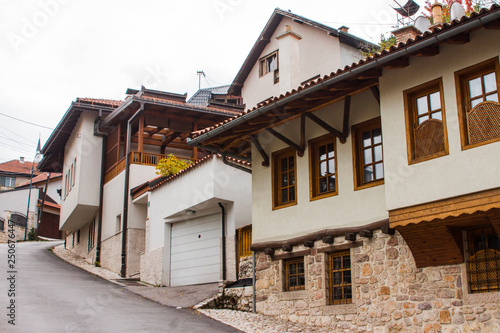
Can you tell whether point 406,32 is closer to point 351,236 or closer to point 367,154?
point 367,154

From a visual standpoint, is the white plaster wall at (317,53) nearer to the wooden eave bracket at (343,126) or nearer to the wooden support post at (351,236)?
the wooden eave bracket at (343,126)

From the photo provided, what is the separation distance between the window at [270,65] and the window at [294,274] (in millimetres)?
15270

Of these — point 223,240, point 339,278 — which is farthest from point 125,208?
point 339,278

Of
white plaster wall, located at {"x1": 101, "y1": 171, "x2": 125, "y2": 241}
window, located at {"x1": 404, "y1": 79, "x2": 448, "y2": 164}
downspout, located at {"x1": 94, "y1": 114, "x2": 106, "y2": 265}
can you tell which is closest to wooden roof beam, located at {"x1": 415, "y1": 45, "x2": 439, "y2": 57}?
window, located at {"x1": 404, "y1": 79, "x2": 448, "y2": 164}

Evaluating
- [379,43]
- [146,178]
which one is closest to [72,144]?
[146,178]

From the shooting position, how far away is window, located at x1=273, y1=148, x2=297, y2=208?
1299cm

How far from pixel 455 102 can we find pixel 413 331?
3710 mm

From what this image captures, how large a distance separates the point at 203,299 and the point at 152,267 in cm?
514

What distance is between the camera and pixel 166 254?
1880 centimetres

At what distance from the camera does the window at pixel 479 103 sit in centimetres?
889

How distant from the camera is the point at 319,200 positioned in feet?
39.8

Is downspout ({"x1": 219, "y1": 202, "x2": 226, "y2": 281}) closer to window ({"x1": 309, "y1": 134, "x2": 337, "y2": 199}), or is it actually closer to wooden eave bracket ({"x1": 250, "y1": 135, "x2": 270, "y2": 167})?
wooden eave bracket ({"x1": 250, "y1": 135, "x2": 270, "y2": 167})

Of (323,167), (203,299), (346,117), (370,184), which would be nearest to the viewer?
(370,184)

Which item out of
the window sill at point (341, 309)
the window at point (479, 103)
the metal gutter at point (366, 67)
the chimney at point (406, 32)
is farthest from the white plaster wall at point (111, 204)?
the window at point (479, 103)
